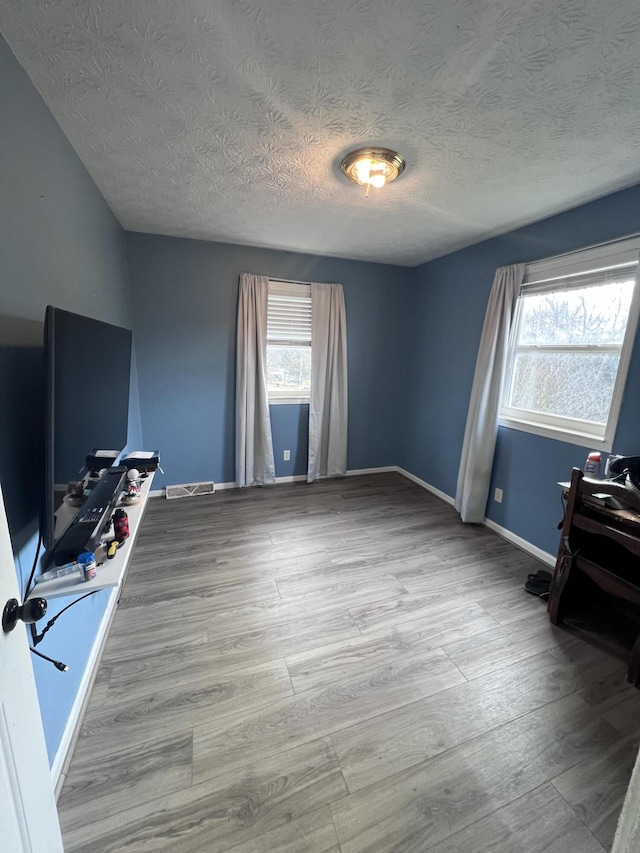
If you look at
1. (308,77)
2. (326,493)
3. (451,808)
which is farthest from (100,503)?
(326,493)

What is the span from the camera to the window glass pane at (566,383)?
206 cm

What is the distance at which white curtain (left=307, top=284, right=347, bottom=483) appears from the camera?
11.2 feet

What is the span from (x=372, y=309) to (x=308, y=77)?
2.60 m

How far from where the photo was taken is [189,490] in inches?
129

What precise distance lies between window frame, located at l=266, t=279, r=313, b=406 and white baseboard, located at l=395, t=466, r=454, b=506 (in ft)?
5.09

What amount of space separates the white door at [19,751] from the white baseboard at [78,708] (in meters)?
0.41

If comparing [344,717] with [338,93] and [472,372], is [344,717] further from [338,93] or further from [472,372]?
A: [472,372]

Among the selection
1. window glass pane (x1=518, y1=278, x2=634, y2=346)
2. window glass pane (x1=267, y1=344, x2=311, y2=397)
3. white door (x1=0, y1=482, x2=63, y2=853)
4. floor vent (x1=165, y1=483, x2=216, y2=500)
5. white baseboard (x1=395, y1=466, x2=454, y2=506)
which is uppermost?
window glass pane (x1=518, y1=278, x2=634, y2=346)

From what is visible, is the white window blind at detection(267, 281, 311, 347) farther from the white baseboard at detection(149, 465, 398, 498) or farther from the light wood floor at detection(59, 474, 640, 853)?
the light wood floor at detection(59, 474, 640, 853)

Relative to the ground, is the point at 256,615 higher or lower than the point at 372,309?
lower

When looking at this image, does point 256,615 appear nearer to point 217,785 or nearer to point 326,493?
point 217,785

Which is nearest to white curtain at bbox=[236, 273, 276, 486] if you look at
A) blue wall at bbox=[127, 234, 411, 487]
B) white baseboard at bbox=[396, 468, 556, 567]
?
blue wall at bbox=[127, 234, 411, 487]

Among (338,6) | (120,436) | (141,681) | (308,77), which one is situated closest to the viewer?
(338,6)

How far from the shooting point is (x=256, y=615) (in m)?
1.82
